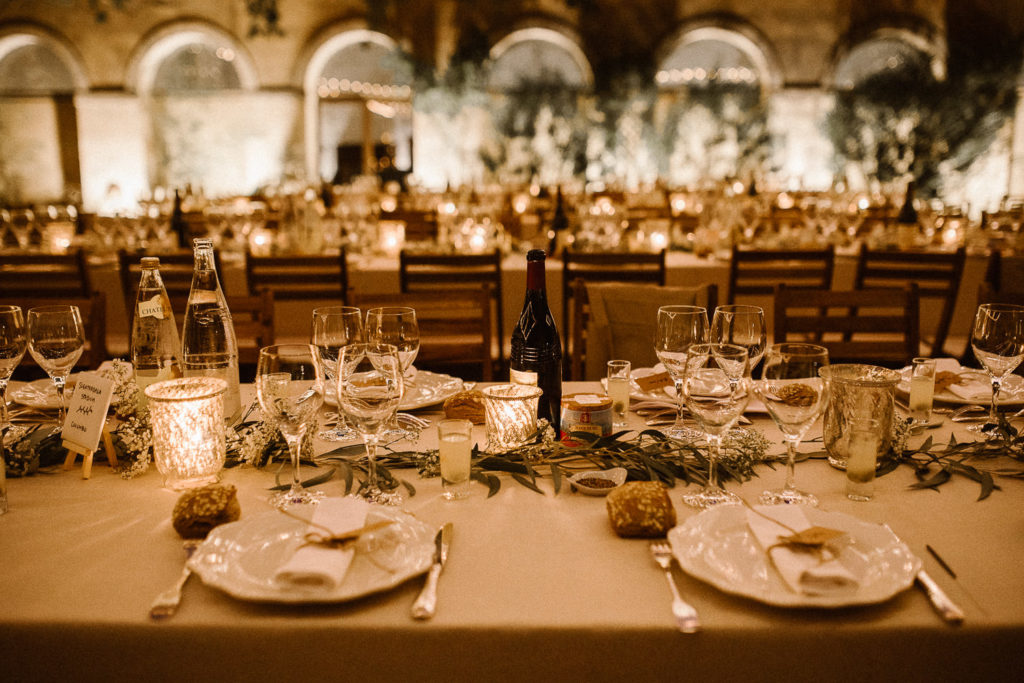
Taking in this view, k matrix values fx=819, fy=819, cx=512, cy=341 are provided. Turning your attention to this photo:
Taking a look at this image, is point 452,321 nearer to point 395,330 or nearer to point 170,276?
point 395,330

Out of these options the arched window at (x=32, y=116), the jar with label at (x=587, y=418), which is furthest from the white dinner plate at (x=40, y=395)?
the arched window at (x=32, y=116)

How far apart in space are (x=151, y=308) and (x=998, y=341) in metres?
1.65

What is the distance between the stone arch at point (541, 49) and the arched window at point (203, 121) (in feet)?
11.5

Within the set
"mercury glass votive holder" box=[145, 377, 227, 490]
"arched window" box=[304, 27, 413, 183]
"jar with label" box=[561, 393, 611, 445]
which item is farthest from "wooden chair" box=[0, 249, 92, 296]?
"arched window" box=[304, 27, 413, 183]

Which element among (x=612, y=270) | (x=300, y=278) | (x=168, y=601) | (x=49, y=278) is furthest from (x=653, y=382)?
(x=49, y=278)

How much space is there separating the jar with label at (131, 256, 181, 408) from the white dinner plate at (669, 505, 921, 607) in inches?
42.2

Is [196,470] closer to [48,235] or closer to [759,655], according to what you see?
[759,655]

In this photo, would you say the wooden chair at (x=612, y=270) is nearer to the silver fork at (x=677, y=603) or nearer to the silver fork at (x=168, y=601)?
the silver fork at (x=677, y=603)

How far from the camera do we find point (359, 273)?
379 centimetres

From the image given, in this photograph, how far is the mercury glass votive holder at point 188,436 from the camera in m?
1.29

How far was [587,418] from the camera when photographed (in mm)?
1468

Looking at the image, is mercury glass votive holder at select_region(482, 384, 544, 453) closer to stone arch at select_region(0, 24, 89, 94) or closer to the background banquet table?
the background banquet table

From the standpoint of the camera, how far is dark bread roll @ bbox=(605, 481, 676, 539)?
111 cm

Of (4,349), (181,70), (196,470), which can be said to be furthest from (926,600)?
(181,70)
